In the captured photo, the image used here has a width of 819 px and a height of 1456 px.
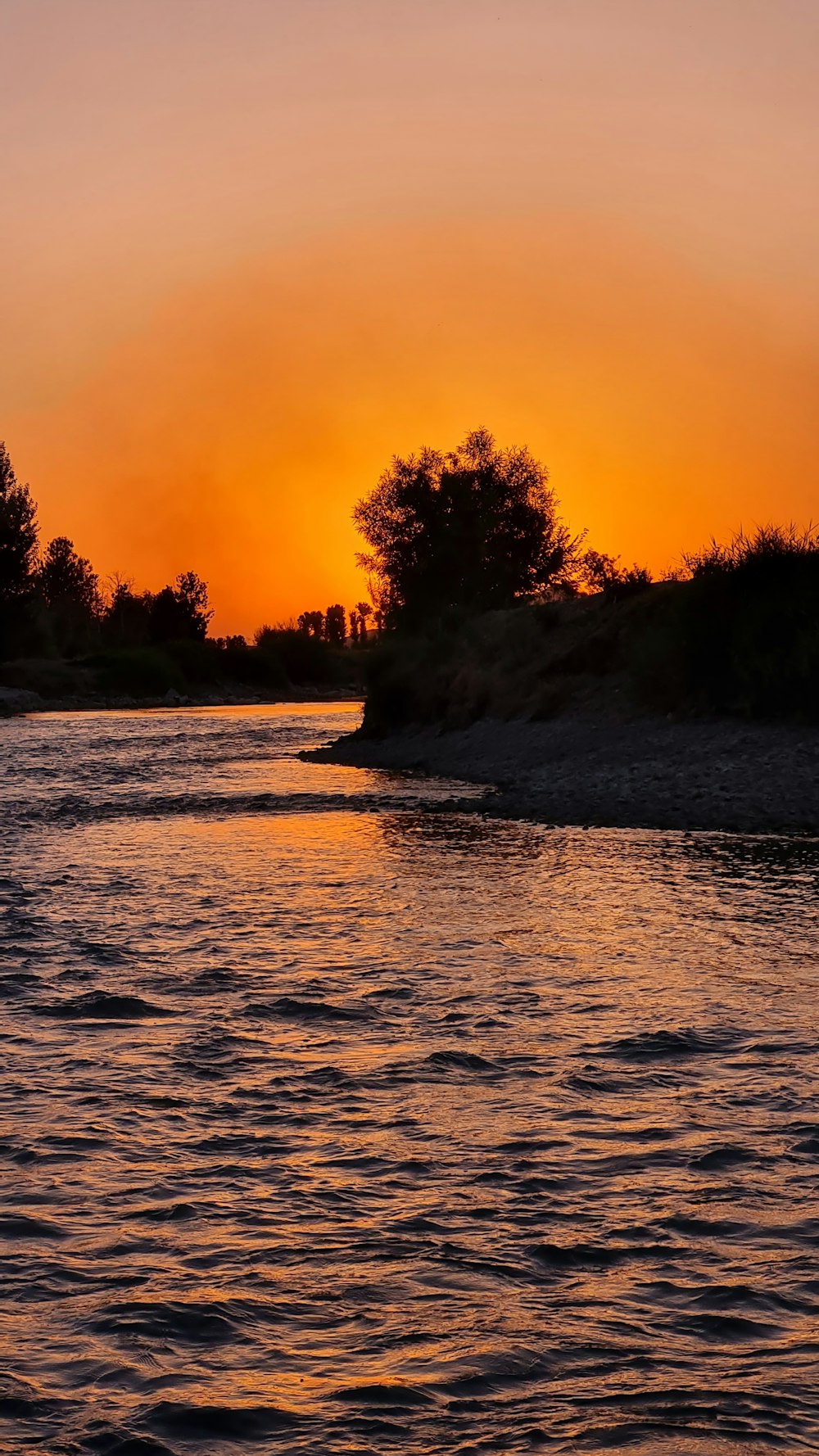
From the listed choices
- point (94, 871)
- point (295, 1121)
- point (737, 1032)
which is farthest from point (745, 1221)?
point (94, 871)

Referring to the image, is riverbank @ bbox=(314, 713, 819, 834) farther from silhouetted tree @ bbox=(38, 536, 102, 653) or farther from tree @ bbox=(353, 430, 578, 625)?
silhouetted tree @ bbox=(38, 536, 102, 653)

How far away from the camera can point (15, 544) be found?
11025 cm

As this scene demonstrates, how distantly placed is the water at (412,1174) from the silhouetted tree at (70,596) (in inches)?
5569

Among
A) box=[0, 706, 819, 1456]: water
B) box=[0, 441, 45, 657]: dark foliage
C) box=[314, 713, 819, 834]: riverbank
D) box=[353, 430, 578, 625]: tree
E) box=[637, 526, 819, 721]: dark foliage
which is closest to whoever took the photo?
box=[0, 706, 819, 1456]: water

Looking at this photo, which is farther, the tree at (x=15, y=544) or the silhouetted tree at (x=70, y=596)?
the silhouetted tree at (x=70, y=596)

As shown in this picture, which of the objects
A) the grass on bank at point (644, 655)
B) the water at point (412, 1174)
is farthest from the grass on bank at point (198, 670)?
the water at point (412, 1174)

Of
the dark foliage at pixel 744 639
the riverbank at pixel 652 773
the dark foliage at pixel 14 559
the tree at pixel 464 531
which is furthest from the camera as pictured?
the dark foliage at pixel 14 559

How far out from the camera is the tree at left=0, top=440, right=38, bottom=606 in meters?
110

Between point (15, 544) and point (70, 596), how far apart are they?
71.6 meters

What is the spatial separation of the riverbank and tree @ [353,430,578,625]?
45420 mm

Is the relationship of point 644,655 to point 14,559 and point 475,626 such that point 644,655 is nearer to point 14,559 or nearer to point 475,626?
point 475,626

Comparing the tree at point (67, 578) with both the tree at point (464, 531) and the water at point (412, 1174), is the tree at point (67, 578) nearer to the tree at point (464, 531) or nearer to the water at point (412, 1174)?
the tree at point (464, 531)

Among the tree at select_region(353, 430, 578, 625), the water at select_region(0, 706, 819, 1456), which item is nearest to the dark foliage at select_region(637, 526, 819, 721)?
the water at select_region(0, 706, 819, 1456)

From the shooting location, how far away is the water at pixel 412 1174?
18.2 ft
